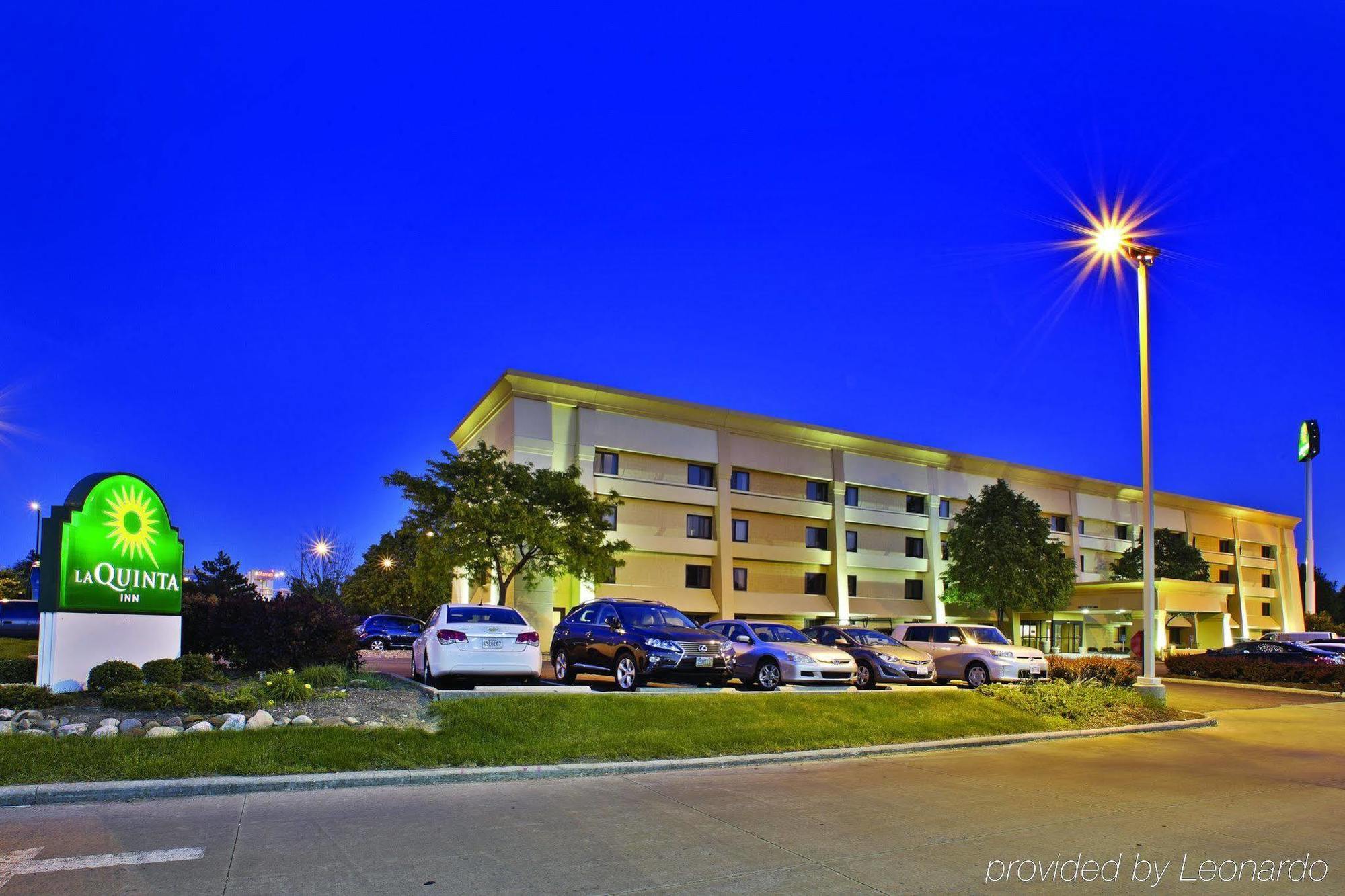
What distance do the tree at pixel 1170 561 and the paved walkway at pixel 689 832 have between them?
5343 cm

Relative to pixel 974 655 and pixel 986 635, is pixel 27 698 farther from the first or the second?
pixel 986 635

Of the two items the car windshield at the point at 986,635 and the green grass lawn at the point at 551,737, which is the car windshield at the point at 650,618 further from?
the car windshield at the point at 986,635

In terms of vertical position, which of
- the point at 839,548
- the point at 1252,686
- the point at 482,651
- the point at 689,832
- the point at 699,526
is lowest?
the point at 1252,686

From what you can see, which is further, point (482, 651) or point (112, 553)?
point (482, 651)

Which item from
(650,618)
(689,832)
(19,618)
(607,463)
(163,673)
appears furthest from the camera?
(607,463)

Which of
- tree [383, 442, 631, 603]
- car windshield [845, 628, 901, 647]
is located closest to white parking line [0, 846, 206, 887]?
car windshield [845, 628, 901, 647]

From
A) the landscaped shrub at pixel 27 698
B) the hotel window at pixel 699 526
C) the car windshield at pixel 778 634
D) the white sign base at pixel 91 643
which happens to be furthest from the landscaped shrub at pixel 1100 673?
the hotel window at pixel 699 526

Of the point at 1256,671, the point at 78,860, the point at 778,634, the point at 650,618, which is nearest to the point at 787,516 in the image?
the point at 1256,671

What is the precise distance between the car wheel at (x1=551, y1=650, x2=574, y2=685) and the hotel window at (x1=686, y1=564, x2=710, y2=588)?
2657 centimetres

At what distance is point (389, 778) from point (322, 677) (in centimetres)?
524

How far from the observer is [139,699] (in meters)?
11.5

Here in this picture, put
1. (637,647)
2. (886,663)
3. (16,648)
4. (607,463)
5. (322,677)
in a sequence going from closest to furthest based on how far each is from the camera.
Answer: (322,677) → (637,647) → (886,663) → (16,648) → (607,463)

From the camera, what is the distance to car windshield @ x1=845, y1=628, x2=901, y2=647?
73.4 ft

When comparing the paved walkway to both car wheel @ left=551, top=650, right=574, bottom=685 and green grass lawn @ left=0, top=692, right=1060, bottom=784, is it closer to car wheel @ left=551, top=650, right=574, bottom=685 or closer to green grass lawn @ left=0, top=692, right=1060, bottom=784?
green grass lawn @ left=0, top=692, right=1060, bottom=784
